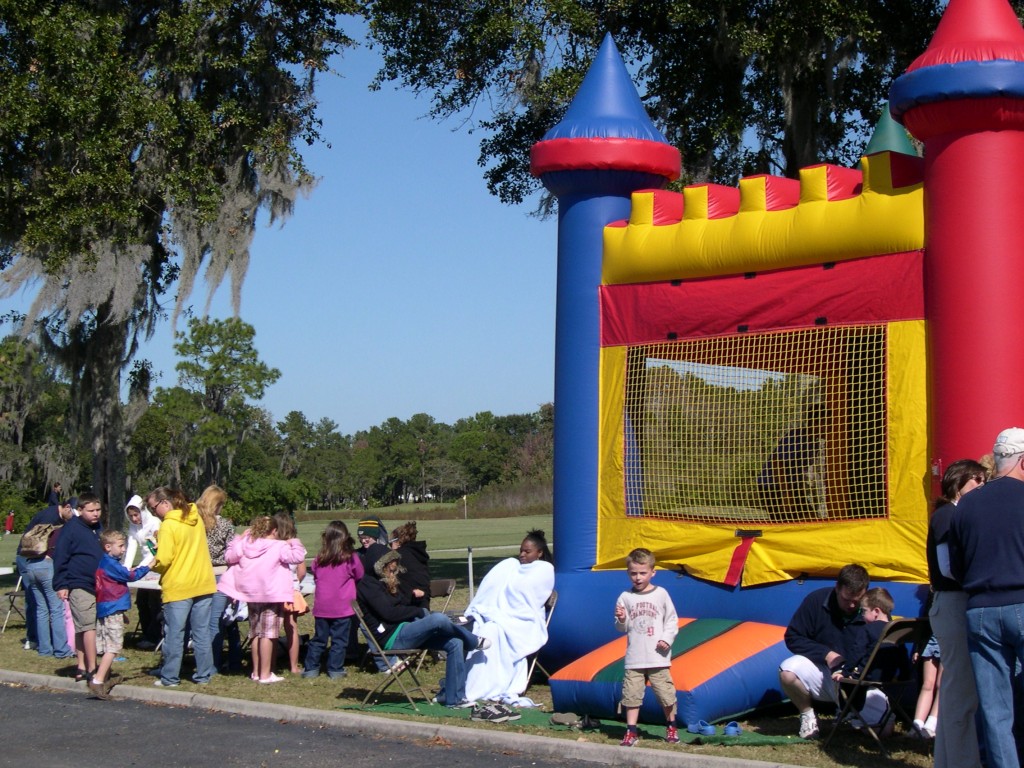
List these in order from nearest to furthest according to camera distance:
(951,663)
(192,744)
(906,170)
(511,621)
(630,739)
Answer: (951,663), (630,739), (192,744), (906,170), (511,621)

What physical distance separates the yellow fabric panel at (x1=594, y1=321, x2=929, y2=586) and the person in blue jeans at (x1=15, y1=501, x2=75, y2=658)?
5.38 meters

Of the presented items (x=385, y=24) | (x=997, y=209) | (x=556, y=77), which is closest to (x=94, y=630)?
(x=997, y=209)

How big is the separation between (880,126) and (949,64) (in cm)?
333

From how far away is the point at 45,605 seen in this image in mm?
12367

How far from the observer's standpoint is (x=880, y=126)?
38.0 feet

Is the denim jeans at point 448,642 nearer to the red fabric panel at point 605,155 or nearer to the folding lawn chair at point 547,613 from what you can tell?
the folding lawn chair at point 547,613

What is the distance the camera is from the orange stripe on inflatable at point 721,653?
8.01 metres

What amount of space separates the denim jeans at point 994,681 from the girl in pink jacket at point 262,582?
6072 mm

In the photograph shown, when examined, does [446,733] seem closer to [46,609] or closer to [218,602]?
[218,602]

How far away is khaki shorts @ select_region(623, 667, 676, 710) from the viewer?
761 cm

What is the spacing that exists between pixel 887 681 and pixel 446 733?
8.60ft

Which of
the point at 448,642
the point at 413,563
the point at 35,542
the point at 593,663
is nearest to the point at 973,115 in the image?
the point at 593,663

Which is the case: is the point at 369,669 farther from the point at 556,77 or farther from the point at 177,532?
the point at 556,77

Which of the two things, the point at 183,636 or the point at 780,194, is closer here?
the point at 780,194
